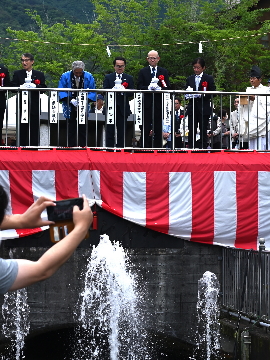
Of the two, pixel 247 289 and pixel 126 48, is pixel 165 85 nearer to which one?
pixel 247 289

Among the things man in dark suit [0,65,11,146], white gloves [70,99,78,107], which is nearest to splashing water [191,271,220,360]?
white gloves [70,99,78,107]

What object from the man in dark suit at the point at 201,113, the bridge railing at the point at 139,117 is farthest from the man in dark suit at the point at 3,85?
the man in dark suit at the point at 201,113

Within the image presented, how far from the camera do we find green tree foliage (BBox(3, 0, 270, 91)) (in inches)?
1028

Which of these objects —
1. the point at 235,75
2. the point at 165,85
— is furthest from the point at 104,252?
the point at 235,75

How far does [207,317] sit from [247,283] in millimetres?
1149

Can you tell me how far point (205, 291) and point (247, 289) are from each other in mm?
1002

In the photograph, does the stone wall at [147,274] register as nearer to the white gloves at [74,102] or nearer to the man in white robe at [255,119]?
the white gloves at [74,102]

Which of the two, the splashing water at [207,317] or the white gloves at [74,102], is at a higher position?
the white gloves at [74,102]

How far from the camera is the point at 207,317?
1127cm

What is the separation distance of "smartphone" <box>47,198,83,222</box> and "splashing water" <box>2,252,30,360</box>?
23.6ft

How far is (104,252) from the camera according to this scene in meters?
11.2

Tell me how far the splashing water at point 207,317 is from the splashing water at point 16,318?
2.67 metres

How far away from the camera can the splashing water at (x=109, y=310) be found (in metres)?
11.0

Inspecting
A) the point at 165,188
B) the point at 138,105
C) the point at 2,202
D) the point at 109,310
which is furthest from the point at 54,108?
the point at 2,202
